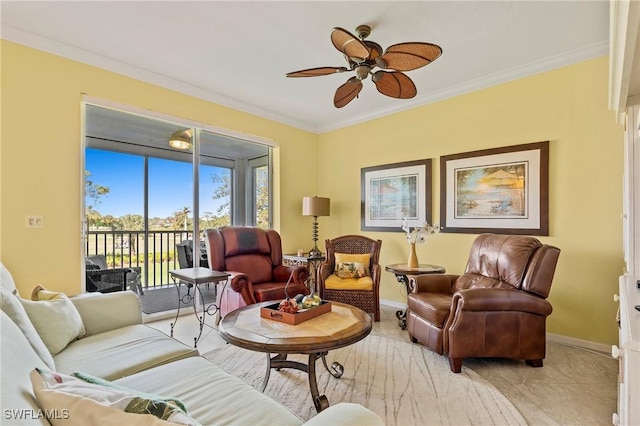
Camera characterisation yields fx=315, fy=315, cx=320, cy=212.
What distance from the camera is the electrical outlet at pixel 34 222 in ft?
9.04

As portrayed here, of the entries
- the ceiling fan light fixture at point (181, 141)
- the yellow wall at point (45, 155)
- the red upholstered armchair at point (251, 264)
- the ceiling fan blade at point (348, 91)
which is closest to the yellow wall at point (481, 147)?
the yellow wall at point (45, 155)

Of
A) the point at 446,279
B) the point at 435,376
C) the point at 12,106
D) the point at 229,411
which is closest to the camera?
the point at 229,411

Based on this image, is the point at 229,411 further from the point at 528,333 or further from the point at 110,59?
the point at 110,59

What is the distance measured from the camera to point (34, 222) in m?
2.78

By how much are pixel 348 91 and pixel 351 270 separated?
206 centimetres

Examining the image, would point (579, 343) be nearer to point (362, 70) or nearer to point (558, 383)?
point (558, 383)

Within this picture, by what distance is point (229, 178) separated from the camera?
4535 mm

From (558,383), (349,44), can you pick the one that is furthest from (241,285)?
(558,383)

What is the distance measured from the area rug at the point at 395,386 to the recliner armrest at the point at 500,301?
525 mm

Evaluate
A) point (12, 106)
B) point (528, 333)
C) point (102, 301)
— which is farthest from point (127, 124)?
point (528, 333)

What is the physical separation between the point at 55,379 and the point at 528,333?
2.90 metres

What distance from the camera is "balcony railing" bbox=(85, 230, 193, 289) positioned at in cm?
376

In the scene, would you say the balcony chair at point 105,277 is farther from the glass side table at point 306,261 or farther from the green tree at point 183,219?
the glass side table at point 306,261

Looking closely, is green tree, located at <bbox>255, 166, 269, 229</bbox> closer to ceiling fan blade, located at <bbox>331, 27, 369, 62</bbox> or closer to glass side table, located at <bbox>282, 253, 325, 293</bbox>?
glass side table, located at <bbox>282, 253, 325, 293</bbox>
